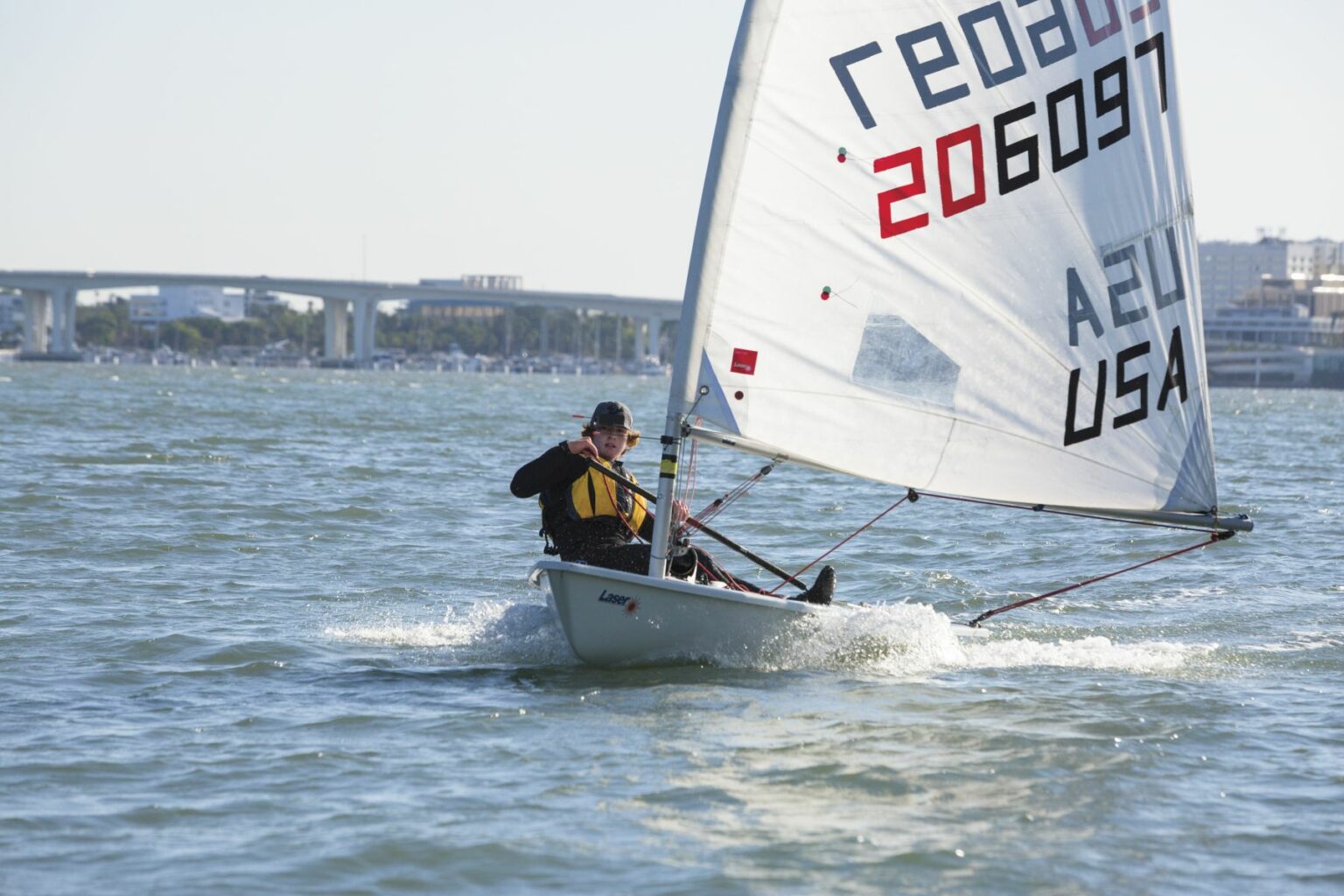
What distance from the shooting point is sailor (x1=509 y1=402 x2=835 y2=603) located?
8062 millimetres

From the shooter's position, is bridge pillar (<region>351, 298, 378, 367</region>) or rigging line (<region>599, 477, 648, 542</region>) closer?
rigging line (<region>599, 477, 648, 542</region>)

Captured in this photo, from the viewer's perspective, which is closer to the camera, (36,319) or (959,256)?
(959,256)

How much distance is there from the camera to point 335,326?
10150 cm

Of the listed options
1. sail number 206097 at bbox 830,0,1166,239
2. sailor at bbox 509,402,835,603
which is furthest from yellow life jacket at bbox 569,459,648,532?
sail number 206097 at bbox 830,0,1166,239

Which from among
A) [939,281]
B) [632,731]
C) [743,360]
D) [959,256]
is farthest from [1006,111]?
[632,731]

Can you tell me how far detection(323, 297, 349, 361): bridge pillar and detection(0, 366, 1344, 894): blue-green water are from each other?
87068mm

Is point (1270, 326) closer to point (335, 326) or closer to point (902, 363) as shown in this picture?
point (335, 326)

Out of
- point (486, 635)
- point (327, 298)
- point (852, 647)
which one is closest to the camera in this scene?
point (852, 647)

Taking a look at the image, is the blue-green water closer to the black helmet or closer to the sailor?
the sailor

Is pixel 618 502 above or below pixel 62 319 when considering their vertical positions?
below

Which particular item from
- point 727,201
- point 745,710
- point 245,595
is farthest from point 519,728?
point 245,595

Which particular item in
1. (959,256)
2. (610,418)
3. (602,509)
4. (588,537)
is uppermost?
(959,256)

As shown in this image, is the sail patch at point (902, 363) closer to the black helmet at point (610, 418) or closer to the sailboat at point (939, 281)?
the sailboat at point (939, 281)

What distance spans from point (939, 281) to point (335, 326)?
95929 millimetres
